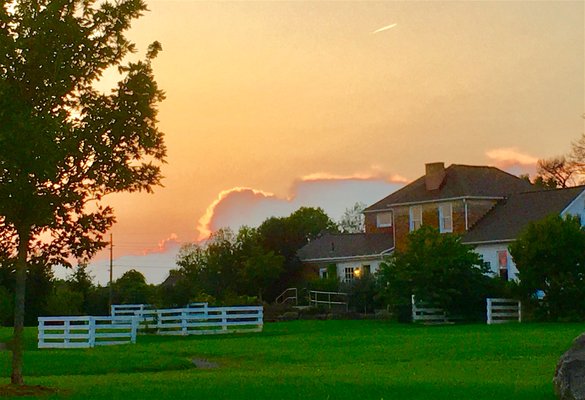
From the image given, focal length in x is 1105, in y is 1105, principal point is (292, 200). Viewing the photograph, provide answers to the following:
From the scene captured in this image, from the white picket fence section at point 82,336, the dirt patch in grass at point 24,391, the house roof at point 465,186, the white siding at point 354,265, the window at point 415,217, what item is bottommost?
the dirt patch in grass at point 24,391

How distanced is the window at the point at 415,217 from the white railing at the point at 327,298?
6.61 meters

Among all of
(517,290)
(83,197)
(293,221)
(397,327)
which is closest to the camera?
(83,197)

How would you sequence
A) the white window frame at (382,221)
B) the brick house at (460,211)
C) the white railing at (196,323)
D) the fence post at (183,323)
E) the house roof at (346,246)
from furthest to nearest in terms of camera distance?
the white window frame at (382,221)
the house roof at (346,246)
the brick house at (460,211)
the white railing at (196,323)
the fence post at (183,323)

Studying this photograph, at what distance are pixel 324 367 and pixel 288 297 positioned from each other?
49.9 metres

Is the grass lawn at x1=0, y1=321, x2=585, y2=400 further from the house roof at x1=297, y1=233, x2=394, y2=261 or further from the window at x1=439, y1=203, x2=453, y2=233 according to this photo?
the house roof at x1=297, y1=233, x2=394, y2=261

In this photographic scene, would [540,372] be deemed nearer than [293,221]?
Yes

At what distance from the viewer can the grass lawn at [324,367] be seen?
2005 cm

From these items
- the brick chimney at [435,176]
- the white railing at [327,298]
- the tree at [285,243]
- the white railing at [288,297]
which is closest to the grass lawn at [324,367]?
the white railing at [327,298]

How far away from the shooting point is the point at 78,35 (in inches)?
833

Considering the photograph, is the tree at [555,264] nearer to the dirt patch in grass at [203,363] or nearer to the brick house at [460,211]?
the brick house at [460,211]

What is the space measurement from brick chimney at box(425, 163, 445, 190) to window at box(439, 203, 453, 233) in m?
1.80

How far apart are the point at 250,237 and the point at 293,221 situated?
9.08 meters

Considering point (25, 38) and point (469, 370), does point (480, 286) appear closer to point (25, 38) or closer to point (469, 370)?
point (469, 370)

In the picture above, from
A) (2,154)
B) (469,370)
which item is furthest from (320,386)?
(2,154)
